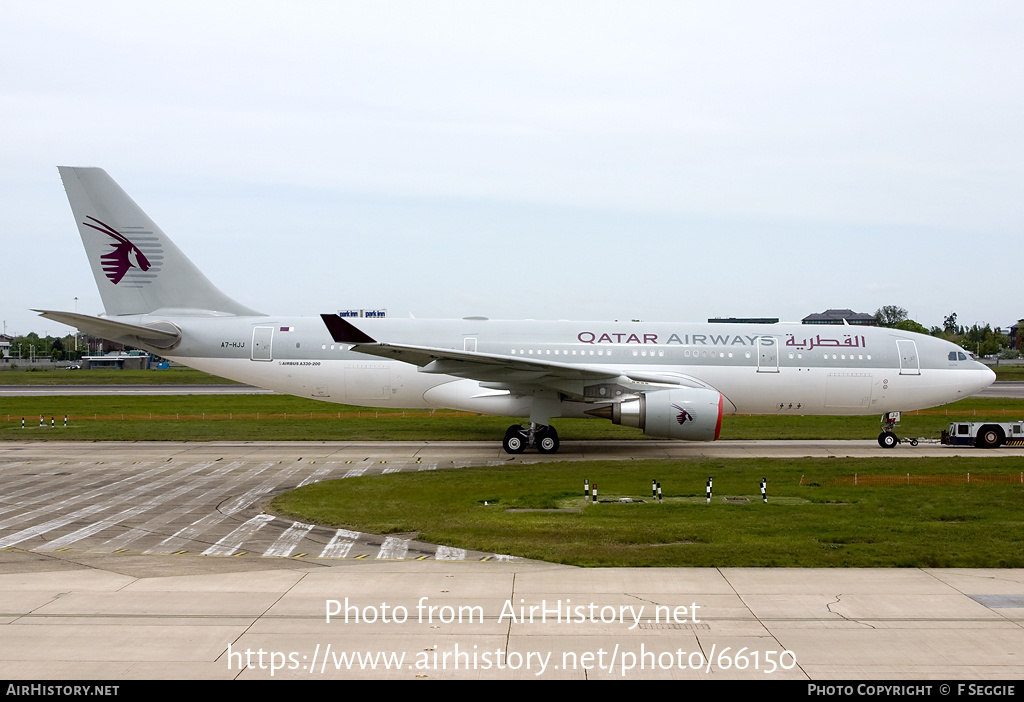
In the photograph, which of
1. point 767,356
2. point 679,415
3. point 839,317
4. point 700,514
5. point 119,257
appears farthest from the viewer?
point 839,317

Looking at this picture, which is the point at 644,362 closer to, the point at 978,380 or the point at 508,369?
the point at 508,369

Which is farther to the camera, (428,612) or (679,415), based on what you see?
(679,415)

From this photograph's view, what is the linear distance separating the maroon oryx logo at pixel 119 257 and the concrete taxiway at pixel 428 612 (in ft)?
40.9

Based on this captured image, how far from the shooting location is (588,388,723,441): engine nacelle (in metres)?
22.6

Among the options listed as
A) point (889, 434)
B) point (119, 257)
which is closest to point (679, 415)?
point (889, 434)

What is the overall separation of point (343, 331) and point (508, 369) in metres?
5.02

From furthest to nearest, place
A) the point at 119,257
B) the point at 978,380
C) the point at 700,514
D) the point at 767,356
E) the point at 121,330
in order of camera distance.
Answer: the point at 978,380 → the point at 767,356 → the point at 119,257 → the point at 121,330 → the point at 700,514

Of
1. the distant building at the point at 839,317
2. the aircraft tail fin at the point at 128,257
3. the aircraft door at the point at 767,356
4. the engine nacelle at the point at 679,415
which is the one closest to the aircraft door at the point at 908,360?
the aircraft door at the point at 767,356

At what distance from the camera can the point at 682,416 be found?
22.6 m

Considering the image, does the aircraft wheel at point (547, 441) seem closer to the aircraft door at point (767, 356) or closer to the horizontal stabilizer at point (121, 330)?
the aircraft door at point (767, 356)

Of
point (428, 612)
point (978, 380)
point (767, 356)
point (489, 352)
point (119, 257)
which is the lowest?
point (428, 612)

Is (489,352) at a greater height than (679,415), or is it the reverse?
(489,352)

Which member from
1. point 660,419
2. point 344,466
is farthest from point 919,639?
point 344,466

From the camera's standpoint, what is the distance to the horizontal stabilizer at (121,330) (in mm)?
22797
